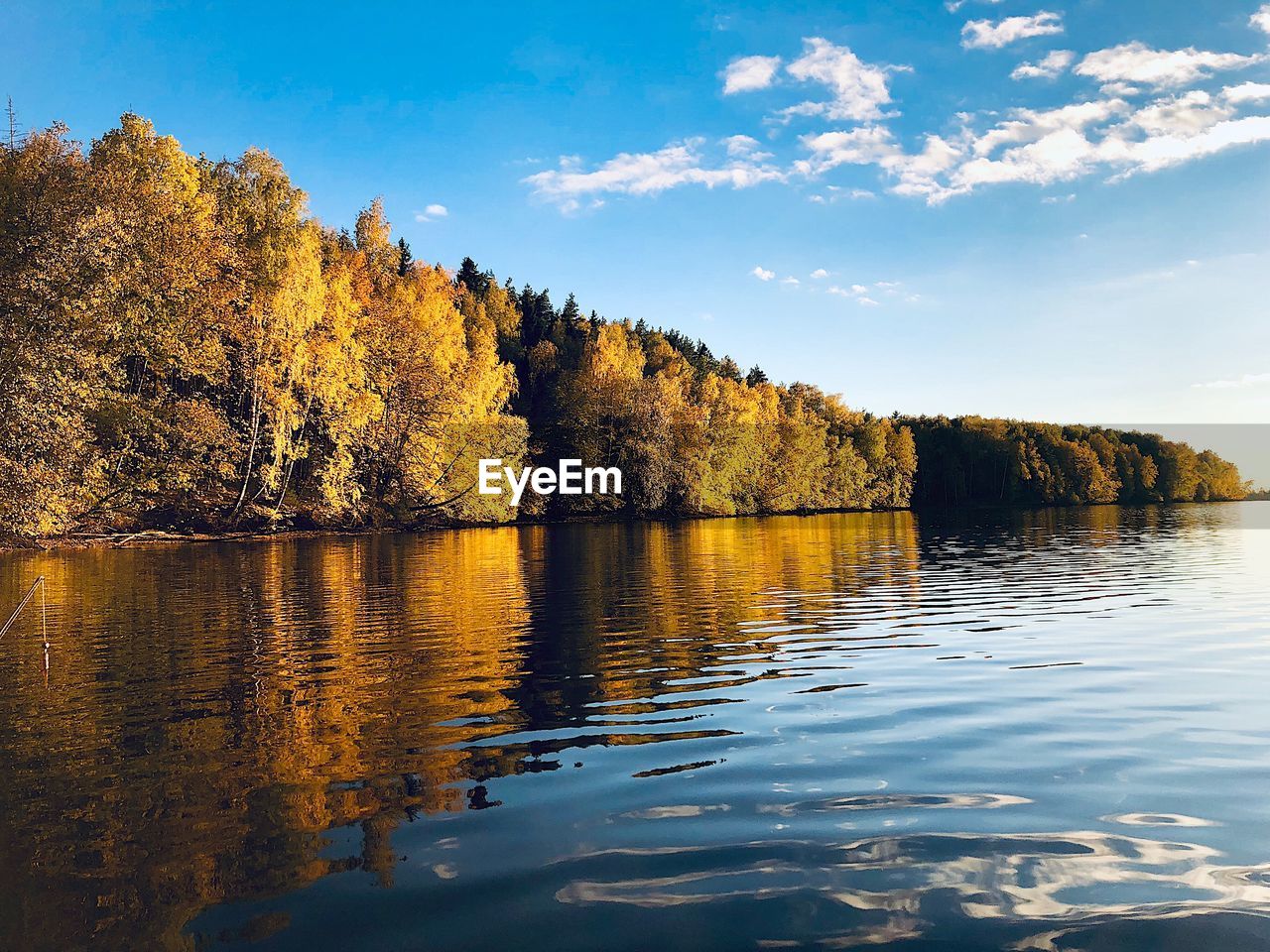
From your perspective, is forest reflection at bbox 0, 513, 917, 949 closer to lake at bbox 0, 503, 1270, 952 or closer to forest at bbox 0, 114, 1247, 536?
lake at bbox 0, 503, 1270, 952

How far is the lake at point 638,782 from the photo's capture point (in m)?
5.46

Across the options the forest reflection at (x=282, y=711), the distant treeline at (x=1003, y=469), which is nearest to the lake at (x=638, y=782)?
the forest reflection at (x=282, y=711)

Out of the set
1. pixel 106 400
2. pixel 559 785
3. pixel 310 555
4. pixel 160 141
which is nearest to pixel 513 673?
pixel 559 785

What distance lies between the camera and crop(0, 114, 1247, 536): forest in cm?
3775

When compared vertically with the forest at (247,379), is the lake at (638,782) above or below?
below

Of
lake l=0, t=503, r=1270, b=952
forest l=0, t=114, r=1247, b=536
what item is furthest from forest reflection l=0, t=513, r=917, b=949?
forest l=0, t=114, r=1247, b=536

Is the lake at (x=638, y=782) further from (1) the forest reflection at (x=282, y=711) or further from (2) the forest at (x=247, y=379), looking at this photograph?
(2) the forest at (x=247, y=379)

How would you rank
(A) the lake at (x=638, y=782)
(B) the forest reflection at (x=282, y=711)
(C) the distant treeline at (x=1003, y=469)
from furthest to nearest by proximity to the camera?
(C) the distant treeline at (x=1003, y=469)
(B) the forest reflection at (x=282, y=711)
(A) the lake at (x=638, y=782)

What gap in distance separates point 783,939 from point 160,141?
224 feet

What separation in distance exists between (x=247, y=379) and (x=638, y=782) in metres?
59.6

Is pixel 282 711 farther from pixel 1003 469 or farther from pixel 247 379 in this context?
pixel 1003 469

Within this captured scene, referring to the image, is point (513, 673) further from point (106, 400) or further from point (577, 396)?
point (577, 396)

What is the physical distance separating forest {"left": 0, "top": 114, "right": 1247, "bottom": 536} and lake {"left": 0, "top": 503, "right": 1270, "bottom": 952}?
24309 mm

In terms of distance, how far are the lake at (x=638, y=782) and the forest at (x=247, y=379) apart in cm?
2431
